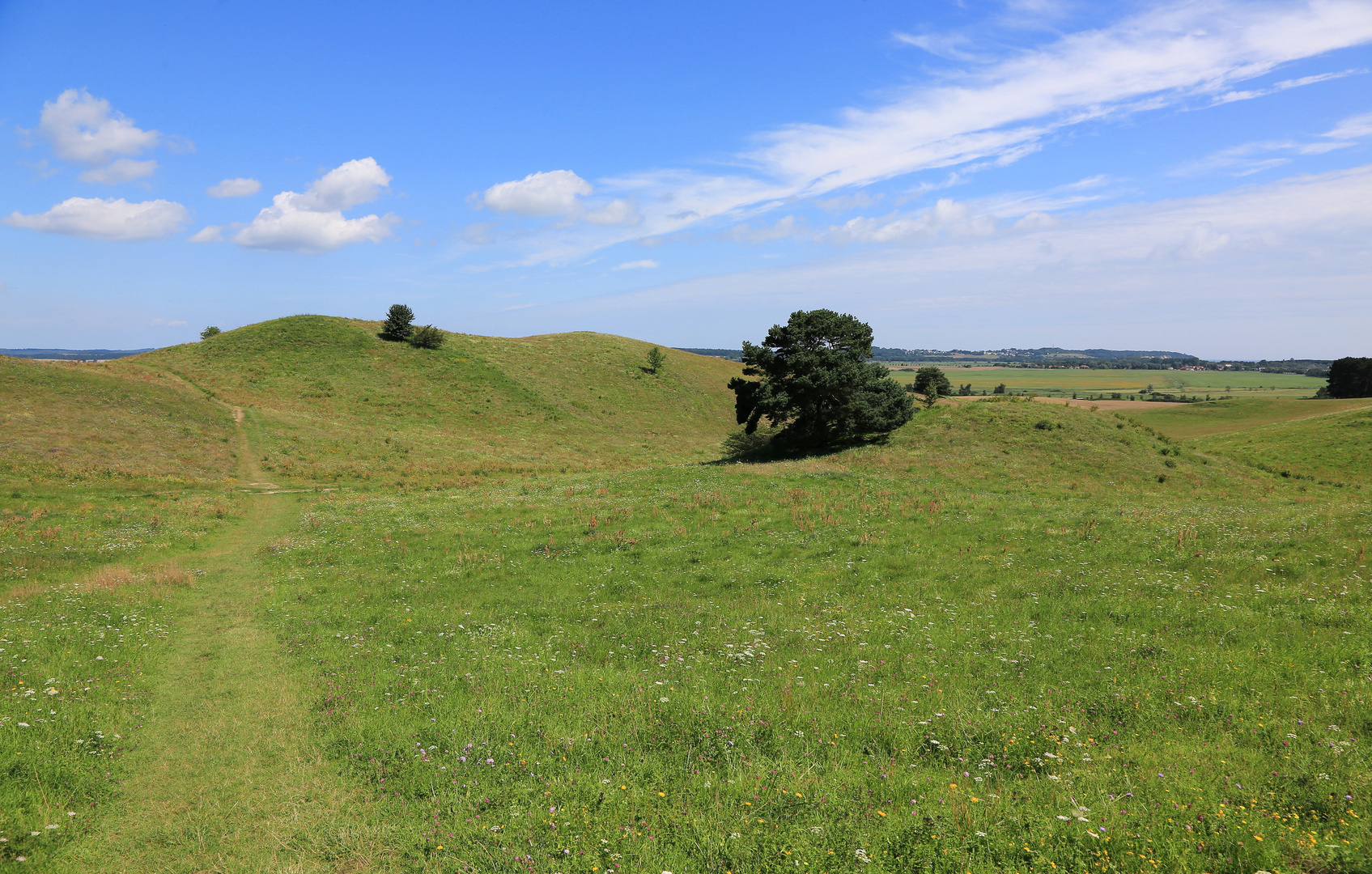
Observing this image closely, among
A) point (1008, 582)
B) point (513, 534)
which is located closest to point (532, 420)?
point (513, 534)

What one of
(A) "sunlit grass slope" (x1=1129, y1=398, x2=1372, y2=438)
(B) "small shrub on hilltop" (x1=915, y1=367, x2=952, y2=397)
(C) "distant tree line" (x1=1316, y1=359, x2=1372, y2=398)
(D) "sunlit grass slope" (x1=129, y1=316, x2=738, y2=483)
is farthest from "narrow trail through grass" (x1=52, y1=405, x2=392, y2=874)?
(C) "distant tree line" (x1=1316, y1=359, x2=1372, y2=398)

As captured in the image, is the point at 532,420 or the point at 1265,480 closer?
the point at 1265,480

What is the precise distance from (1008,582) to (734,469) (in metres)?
24.6

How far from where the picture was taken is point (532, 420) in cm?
7525

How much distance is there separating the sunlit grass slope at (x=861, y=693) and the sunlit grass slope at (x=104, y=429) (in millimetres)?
26255

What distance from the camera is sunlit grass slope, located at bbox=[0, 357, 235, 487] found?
125 ft

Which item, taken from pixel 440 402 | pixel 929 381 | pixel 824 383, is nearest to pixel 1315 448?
pixel 929 381

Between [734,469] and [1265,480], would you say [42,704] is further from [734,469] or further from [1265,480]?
[1265,480]

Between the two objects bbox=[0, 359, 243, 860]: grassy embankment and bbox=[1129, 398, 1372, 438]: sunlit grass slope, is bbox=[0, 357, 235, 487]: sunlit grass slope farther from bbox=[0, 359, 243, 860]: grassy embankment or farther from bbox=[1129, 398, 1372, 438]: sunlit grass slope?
bbox=[1129, 398, 1372, 438]: sunlit grass slope

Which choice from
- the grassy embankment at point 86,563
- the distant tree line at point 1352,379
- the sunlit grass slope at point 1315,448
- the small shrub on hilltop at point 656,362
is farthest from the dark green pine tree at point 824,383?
the distant tree line at point 1352,379

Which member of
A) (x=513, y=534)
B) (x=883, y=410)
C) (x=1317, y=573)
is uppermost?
(x=883, y=410)

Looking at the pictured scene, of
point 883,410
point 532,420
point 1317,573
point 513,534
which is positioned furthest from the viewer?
point 532,420

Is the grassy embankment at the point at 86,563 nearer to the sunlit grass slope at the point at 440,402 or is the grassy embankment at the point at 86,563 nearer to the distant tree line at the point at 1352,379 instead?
the sunlit grass slope at the point at 440,402

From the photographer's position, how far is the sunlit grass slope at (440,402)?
53.2m
